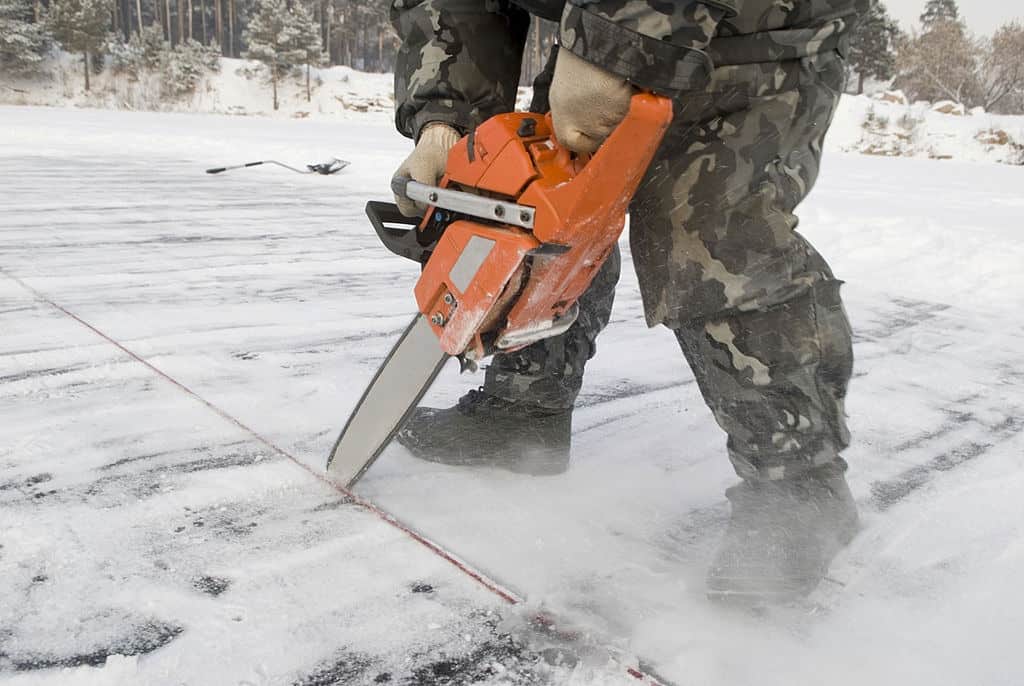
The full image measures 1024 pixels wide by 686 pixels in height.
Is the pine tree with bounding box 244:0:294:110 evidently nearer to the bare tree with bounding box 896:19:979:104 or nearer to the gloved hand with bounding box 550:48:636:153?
the bare tree with bounding box 896:19:979:104

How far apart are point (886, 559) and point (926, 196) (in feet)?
20.1

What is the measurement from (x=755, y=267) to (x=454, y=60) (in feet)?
2.28

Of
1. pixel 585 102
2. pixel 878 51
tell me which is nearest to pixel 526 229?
pixel 585 102

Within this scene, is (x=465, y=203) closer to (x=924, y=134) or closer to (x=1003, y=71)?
(x=924, y=134)

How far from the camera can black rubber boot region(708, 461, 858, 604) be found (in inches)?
48.4

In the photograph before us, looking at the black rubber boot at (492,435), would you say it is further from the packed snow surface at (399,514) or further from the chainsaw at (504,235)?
the chainsaw at (504,235)

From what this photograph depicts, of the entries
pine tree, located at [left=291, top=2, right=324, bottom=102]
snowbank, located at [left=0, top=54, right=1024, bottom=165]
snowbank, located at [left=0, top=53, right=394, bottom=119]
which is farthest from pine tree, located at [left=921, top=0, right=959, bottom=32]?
pine tree, located at [left=291, top=2, right=324, bottom=102]

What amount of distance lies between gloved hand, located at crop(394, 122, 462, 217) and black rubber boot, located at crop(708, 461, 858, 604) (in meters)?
0.77

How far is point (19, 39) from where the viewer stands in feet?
89.0

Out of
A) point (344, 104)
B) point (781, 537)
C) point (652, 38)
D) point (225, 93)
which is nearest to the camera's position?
point (652, 38)

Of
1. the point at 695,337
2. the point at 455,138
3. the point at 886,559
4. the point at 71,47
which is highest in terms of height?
the point at 71,47

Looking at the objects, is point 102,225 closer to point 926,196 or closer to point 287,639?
point 287,639

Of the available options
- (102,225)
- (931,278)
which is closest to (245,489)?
(102,225)

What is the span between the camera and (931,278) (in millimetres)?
3592
